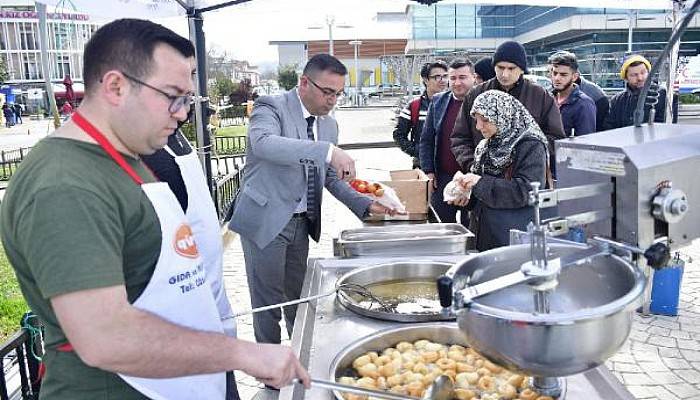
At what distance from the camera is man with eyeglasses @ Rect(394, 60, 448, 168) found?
5.35 metres

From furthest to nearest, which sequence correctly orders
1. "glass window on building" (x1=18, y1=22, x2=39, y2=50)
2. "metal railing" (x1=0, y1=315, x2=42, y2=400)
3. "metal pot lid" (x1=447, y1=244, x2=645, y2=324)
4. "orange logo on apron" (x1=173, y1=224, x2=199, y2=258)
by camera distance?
1. "glass window on building" (x1=18, y1=22, x2=39, y2=50)
2. "metal railing" (x1=0, y1=315, x2=42, y2=400)
3. "orange logo on apron" (x1=173, y1=224, x2=199, y2=258)
4. "metal pot lid" (x1=447, y1=244, x2=645, y2=324)

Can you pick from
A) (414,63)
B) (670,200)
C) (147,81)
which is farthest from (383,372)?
(414,63)

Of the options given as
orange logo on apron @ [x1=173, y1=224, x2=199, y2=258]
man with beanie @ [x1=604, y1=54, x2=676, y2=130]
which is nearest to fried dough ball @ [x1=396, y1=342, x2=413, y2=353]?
orange logo on apron @ [x1=173, y1=224, x2=199, y2=258]

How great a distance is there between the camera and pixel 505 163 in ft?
9.33

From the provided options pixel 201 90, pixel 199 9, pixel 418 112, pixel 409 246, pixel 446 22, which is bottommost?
pixel 409 246

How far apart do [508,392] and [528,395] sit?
88 mm

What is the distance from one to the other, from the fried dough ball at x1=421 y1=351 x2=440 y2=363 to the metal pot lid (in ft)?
1.53

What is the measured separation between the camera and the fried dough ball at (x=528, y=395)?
135cm

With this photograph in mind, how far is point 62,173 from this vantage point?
1036mm

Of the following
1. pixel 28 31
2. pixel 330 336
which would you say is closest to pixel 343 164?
pixel 330 336

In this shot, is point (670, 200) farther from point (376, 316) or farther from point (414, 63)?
point (414, 63)

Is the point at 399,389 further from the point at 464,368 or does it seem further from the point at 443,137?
the point at 443,137

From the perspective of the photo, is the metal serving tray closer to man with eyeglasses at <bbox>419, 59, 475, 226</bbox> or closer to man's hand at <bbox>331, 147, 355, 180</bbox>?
man's hand at <bbox>331, 147, 355, 180</bbox>

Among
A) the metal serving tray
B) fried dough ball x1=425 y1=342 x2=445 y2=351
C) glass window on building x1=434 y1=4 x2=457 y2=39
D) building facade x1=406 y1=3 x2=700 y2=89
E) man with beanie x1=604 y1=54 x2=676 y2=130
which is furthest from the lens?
glass window on building x1=434 y1=4 x2=457 y2=39
